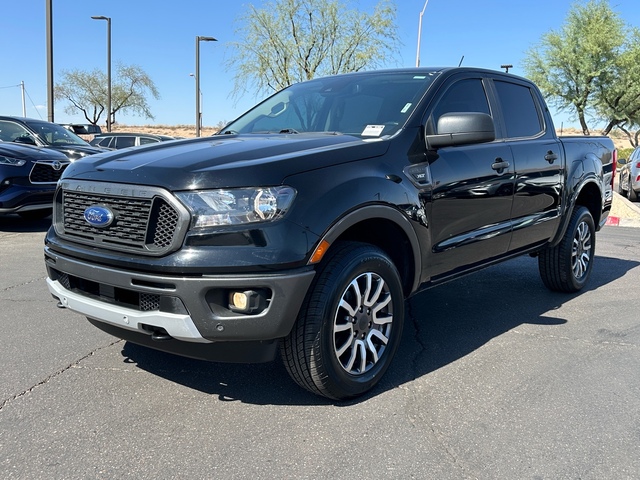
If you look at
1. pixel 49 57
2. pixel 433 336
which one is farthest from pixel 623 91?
pixel 433 336

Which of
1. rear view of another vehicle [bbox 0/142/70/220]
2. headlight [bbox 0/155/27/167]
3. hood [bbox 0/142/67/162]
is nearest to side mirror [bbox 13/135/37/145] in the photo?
hood [bbox 0/142/67/162]

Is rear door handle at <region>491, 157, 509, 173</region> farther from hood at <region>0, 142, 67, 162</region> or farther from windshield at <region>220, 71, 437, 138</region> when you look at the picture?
hood at <region>0, 142, 67, 162</region>

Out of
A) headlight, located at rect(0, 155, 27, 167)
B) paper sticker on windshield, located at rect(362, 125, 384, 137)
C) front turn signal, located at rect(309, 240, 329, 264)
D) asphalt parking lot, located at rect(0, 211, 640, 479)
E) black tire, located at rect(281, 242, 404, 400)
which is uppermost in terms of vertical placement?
paper sticker on windshield, located at rect(362, 125, 384, 137)

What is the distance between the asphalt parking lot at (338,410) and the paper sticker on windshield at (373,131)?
1.42m

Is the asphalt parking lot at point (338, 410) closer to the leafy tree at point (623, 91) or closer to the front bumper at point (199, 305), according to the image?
the front bumper at point (199, 305)

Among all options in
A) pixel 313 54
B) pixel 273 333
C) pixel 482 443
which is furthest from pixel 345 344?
pixel 313 54

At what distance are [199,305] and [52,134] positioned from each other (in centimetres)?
855

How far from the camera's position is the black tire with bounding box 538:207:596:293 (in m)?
5.34

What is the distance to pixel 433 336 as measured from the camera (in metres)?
4.25

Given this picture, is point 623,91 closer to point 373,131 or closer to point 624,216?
point 624,216

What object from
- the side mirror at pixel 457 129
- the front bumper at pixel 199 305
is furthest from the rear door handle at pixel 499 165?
the front bumper at pixel 199 305

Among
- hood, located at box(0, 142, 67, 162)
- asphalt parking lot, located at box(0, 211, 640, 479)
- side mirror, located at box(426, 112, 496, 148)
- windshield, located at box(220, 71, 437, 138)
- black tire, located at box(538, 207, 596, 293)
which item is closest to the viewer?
asphalt parking lot, located at box(0, 211, 640, 479)

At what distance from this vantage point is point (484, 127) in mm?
3609

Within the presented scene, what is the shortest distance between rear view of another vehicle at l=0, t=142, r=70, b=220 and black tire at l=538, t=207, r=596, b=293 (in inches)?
256
